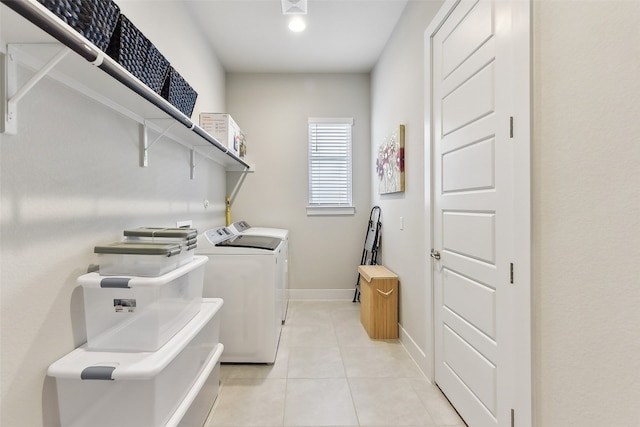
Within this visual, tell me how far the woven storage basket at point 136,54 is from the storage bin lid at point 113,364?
3.81 feet

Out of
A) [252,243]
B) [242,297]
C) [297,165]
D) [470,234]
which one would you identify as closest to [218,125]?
[252,243]

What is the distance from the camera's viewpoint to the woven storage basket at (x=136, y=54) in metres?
1.20

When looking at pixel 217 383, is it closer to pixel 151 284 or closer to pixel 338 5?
pixel 151 284

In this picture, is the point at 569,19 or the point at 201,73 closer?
the point at 569,19

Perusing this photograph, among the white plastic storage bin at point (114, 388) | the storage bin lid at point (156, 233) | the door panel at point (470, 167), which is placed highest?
the door panel at point (470, 167)

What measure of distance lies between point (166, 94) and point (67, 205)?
0.87m

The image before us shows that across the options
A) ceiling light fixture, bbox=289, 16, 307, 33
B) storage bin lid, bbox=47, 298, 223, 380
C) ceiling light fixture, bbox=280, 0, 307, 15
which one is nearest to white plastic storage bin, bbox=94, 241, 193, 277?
storage bin lid, bbox=47, 298, 223, 380

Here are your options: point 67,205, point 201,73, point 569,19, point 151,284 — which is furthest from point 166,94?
point 569,19

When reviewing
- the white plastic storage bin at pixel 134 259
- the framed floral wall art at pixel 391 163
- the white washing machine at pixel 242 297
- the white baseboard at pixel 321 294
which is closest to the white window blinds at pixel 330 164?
the framed floral wall art at pixel 391 163

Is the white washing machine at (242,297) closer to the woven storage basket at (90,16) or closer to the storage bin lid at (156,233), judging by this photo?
the storage bin lid at (156,233)

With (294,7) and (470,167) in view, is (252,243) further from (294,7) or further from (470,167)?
(294,7)

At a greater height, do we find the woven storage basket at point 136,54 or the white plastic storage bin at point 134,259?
the woven storage basket at point 136,54

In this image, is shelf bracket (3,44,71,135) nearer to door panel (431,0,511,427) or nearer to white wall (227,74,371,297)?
door panel (431,0,511,427)

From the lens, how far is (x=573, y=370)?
1008 millimetres
